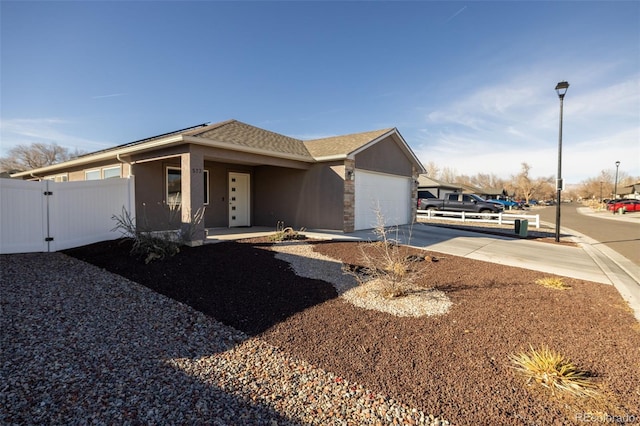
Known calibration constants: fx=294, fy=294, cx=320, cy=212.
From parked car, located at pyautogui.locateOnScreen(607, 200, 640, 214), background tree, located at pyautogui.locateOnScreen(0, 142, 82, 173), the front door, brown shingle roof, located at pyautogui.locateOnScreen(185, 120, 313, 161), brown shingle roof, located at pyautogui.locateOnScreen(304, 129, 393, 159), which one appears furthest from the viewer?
background tree, located at pyautogui.locateOnScreen(0, 142, 82, 173)

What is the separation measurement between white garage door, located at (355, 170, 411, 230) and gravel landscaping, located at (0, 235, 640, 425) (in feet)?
22.1

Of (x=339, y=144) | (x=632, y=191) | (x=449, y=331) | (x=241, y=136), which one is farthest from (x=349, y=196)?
(x=632, y=191)

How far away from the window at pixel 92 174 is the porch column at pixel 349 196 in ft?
32.9

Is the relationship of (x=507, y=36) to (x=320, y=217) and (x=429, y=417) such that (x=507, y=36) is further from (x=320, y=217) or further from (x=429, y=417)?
(x=429, y=417)

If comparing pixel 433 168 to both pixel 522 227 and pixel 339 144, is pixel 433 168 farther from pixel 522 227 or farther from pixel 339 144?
pixel 339 144

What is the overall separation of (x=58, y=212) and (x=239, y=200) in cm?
637

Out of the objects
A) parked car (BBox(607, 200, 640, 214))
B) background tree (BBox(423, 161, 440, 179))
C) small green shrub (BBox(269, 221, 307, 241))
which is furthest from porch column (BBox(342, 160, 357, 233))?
background tree (BBox(423, 161, 440, 179))

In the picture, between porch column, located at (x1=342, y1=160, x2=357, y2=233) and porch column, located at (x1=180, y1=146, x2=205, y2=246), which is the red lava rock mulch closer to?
porch column, located at (x1=180, y1=146, x2=205, y2=246)

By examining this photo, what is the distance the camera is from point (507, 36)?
32.9 feet

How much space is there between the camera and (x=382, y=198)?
44.6ft

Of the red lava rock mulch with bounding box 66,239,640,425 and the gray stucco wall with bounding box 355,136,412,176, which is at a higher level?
the gray stucco wall with bounding box 355,136,412,176

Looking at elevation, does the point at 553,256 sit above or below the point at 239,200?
below

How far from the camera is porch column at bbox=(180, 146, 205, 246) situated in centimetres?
768

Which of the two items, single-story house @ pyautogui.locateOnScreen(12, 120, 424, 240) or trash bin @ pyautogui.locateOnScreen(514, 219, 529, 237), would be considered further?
trash bin @ pyautogui.locateOnScreen(514, 219, 529, 237)
